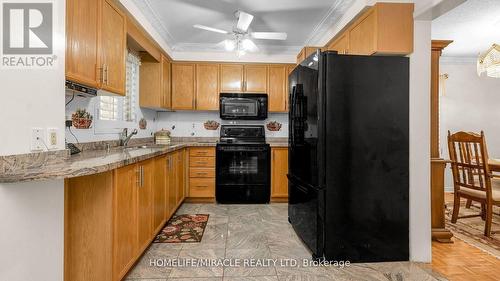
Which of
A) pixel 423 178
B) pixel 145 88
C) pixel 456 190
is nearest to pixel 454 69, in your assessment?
pixel 456 190

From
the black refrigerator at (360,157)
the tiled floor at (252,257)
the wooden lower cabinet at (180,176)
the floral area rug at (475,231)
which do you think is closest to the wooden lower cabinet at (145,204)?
the tiled floor at (252,257)

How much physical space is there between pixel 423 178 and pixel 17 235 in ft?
9.10

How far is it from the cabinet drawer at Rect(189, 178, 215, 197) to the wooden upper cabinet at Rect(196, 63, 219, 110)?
119cm

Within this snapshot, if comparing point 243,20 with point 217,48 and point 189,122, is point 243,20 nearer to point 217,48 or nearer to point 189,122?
point 217,48

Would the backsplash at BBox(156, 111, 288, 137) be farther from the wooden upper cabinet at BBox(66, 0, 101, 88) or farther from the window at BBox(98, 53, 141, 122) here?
the wooden upper cabinet at BBox(66, 0, 101, 88)

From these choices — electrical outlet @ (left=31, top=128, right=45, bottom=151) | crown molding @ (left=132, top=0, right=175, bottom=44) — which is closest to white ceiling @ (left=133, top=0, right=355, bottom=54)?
crown molding @ (left=132, top=0, right=175, bottom=44)

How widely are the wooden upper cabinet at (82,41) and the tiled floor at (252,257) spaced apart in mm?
1535

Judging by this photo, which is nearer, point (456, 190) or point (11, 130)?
point (11, 130)

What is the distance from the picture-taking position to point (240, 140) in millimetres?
4453

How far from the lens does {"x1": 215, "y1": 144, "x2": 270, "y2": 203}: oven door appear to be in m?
3.98

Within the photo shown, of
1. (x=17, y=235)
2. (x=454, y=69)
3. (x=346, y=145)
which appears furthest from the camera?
(x=454, y=69)

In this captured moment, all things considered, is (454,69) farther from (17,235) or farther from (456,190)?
(17,235)

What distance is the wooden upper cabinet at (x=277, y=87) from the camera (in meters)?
4.41

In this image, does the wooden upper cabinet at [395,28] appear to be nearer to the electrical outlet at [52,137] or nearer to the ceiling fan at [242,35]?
the ceiling fan at [242,35]
